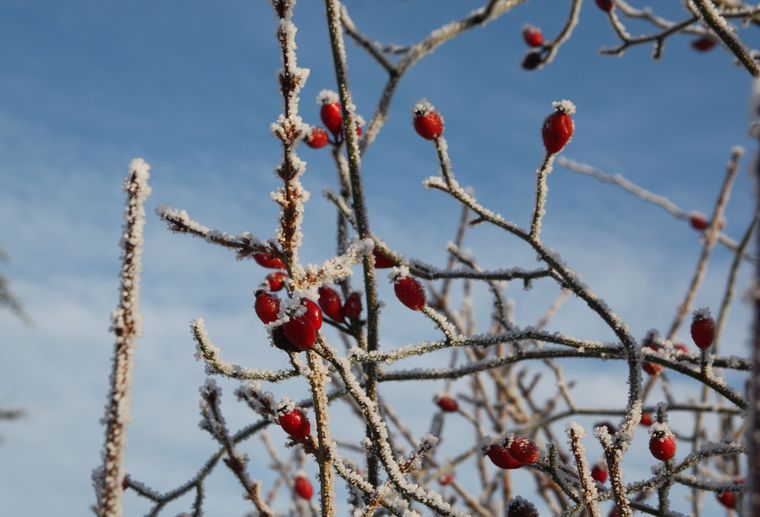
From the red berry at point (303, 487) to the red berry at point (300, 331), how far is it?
210 cm

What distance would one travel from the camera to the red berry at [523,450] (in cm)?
140

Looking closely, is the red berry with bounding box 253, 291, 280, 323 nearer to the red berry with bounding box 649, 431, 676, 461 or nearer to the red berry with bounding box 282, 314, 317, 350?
the red berry with bounding box 282, 314, 317, 350

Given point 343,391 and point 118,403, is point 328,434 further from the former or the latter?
point 343,391

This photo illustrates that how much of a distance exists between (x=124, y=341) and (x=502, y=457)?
767 millimetres

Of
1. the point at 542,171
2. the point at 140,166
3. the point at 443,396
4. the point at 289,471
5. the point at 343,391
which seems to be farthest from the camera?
the point at 289,471

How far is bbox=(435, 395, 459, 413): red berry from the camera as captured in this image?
11.0ft

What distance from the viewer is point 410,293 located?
1.60 m

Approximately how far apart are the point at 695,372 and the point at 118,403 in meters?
1.27

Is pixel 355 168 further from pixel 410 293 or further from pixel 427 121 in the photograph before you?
pixel 410 293

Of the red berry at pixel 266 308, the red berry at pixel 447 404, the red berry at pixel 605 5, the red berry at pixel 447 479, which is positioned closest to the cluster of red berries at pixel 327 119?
the red berry at pixel 266 308

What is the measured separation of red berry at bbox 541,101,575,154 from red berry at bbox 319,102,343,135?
61 centimetres

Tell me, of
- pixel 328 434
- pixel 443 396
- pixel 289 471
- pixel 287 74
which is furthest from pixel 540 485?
pixel 287 74

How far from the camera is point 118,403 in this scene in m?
0.97

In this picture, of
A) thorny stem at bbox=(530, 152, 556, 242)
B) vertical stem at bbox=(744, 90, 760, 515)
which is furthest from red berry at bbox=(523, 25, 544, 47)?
vertical stem at bbox=(744, 90, 760, 515)
